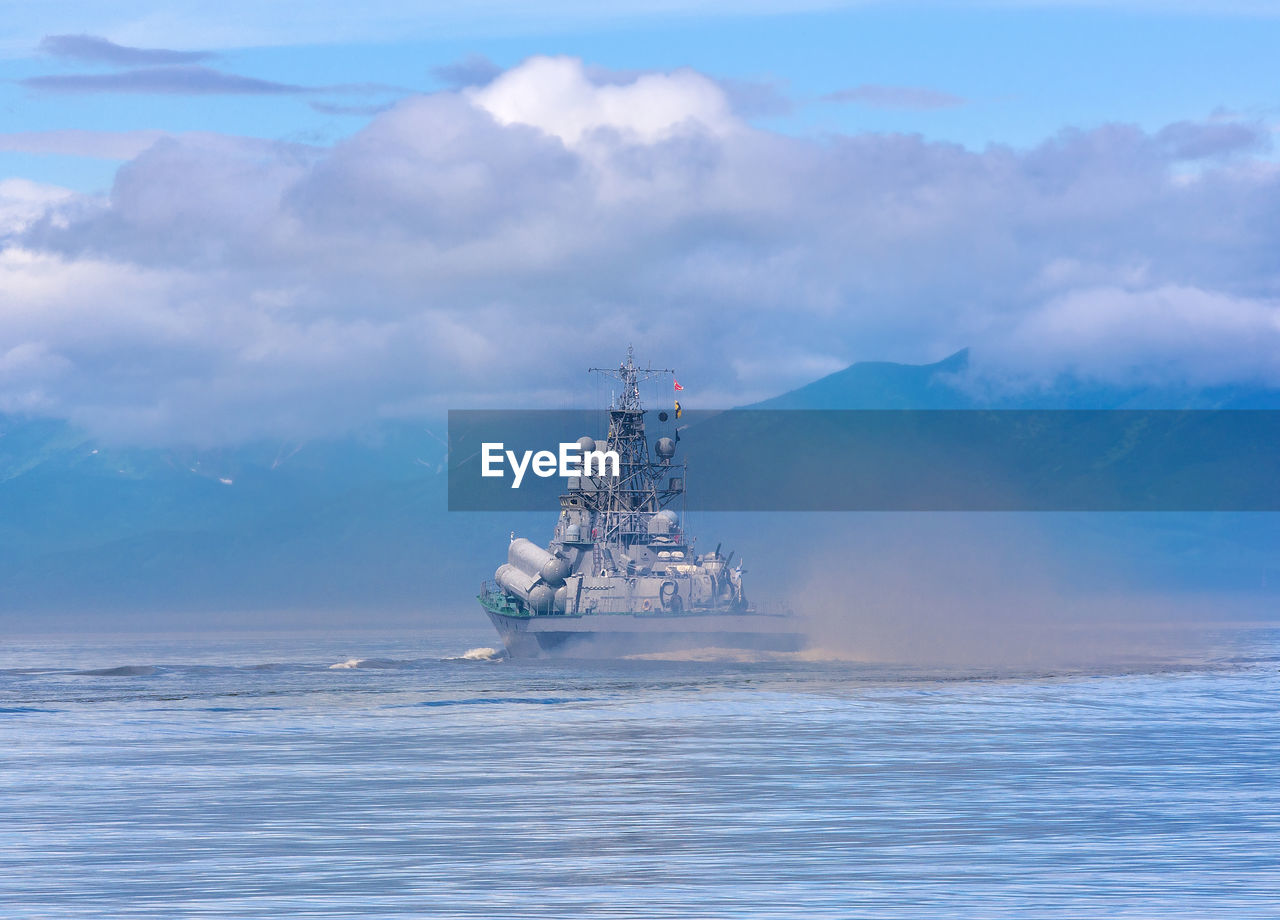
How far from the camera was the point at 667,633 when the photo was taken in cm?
11088

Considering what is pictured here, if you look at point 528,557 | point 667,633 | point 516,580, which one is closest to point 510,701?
point 667,633

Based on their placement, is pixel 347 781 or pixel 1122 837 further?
pixel 347 781

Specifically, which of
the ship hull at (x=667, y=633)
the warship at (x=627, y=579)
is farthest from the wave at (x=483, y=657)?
the ship hull at (x=667, y=633)

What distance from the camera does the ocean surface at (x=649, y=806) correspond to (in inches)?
1075

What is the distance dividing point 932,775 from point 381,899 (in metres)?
22.1

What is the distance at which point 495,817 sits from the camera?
121 feet

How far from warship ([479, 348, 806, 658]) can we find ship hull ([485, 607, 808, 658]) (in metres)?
0.07

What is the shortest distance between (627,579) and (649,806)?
253 ft

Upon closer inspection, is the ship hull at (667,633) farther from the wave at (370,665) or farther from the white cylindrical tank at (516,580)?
the wave at (370,665)

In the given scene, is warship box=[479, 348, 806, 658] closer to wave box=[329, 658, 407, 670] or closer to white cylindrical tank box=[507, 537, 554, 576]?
white cylindrical tank box=[507, 537, 554, 576]

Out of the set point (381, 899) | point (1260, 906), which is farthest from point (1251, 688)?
point (381, 899)

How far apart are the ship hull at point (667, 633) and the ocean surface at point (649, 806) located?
97.8ft

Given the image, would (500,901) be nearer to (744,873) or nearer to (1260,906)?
Answer: (744,873)

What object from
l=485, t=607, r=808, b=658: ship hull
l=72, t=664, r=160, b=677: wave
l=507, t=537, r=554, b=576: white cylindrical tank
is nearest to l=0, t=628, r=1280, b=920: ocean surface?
l=485, t=607, r=808, b=658: ship hull
